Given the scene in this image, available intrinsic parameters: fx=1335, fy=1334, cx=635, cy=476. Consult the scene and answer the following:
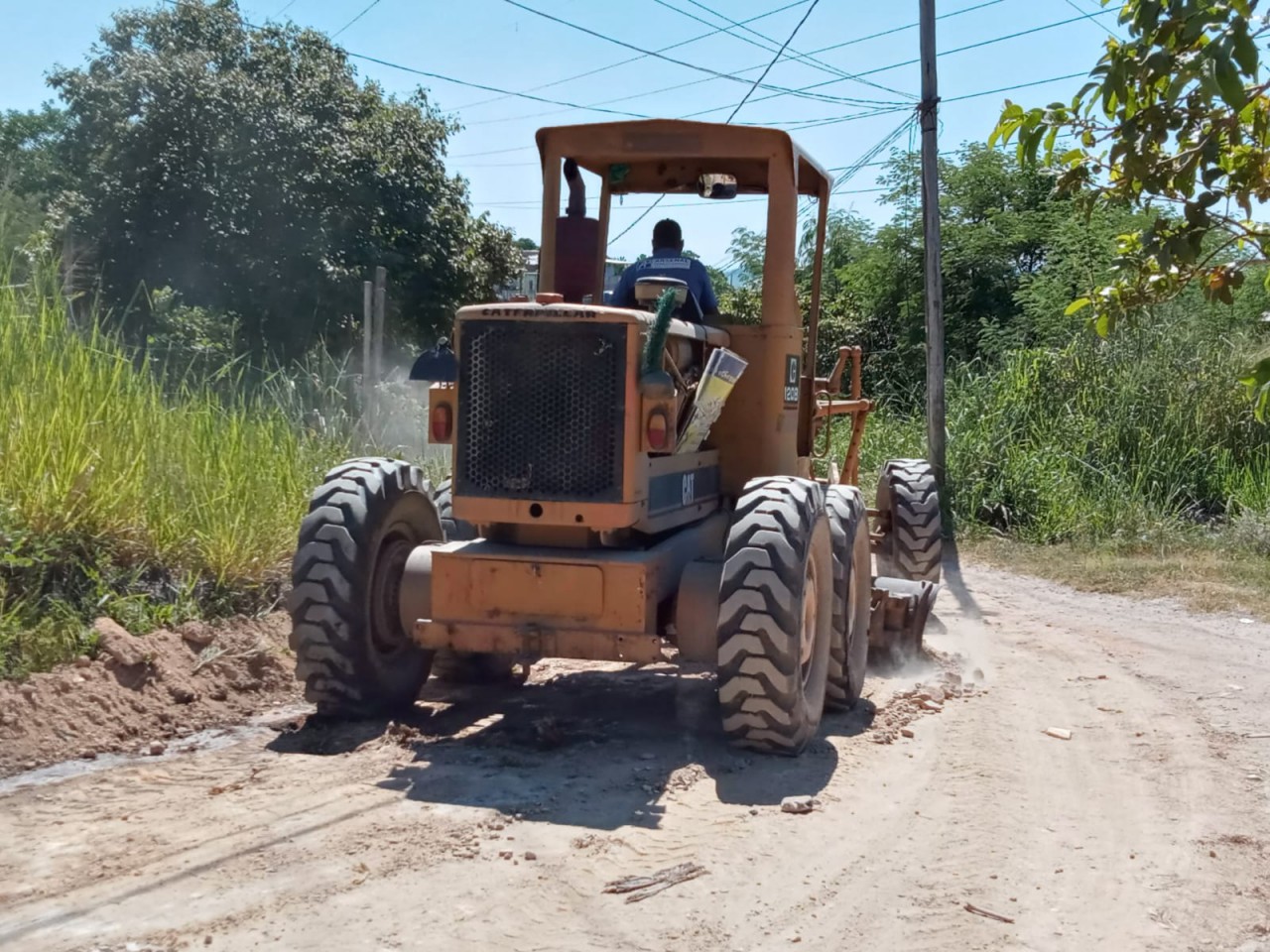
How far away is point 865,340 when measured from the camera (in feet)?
64.5

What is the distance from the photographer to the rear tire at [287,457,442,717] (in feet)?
19.2

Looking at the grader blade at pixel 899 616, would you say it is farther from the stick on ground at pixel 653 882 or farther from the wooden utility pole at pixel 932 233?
the wooden utility pole at pixel 932 233

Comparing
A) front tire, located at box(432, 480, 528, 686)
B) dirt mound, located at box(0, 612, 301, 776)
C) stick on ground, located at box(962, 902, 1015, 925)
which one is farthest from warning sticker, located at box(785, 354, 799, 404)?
stick on ground, located at box(962, 902, 1015, 925)

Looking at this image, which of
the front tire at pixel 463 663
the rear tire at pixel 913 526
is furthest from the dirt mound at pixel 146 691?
the rear tire at pixel 913 526

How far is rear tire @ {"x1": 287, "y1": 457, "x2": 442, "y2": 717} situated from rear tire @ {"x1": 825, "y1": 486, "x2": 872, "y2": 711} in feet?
6.56

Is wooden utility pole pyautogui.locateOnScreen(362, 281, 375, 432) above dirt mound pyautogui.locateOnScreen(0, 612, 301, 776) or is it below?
above

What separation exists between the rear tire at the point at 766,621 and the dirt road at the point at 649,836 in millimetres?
201

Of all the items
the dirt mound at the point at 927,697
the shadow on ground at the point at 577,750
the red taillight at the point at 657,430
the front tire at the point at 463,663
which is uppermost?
the red taillight at the point at 657,430

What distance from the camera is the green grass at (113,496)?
6418mm

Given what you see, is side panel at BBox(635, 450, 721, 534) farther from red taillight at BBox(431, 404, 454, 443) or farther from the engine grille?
red taillight at BBox(431, 404, 454, 443)

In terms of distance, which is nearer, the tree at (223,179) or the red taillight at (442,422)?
the red taillight at (442,422)

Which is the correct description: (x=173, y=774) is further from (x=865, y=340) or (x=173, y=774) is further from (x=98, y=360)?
(x=865, y=340)

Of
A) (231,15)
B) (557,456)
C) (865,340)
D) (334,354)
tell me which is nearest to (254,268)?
(334,354)

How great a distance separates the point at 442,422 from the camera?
589 centimetres
